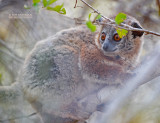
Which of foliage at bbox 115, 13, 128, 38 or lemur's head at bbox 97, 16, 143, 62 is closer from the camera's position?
foliage at bbox 115, 13, 128, 38

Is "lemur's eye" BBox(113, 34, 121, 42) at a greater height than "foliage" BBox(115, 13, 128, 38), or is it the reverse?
"foliage" BBox(115, 13, 128, 38)

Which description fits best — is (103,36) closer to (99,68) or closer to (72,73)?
(99,68)

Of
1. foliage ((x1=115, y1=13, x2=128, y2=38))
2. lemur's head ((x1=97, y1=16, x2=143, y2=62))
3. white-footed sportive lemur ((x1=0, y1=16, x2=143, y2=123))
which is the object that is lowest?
white-footed sportive lemur ((x1=0, y1=16, x2=143, y2=123))

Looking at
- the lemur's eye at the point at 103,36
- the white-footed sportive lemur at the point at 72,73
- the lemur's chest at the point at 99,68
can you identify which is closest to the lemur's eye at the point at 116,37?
the white-footed sportive lemur at the point at 72,73

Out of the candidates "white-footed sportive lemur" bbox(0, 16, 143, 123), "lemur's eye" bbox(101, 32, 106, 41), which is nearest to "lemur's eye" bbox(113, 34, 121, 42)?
"white-footed sportive lemur" bbox(0, 16, 143, 123)

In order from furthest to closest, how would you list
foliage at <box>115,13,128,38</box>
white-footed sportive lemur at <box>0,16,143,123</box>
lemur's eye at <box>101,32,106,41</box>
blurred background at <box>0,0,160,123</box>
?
blurred background at <box>0,0,160,123</box>, lemur's eye at <box>101,32,106,41</box>, white-footed sportive lemur at <box>0,16,143,123</box>, foliage at <box>115,13,128,38</box>

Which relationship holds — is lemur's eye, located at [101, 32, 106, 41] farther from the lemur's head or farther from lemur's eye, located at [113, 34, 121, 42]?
lemur's eye, located at [113, 34, 121, 42]

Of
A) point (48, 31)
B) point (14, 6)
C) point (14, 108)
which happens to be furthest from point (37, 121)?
point (14, 6)

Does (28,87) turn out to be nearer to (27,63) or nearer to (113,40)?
(27,63)
